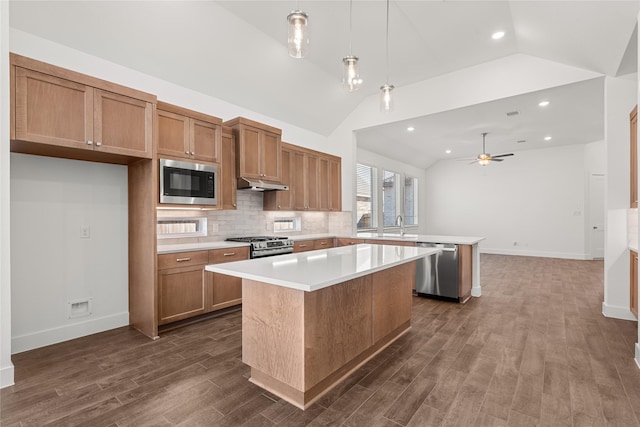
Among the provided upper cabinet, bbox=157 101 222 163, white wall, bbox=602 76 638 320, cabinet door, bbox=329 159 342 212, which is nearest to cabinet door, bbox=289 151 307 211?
cabinet door, bbox=329 159 342 212

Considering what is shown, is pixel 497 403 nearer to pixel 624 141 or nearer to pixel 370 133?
pixel 624 141

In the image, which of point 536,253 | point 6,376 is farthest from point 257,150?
point 536,253

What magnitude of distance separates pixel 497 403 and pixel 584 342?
5.48 feet

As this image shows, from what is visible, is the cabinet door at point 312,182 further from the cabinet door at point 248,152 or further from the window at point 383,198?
the window at point 383,198

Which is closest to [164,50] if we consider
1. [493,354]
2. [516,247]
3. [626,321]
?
[493,354]

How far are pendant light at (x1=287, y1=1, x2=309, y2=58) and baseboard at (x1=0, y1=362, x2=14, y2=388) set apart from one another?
2.99 m

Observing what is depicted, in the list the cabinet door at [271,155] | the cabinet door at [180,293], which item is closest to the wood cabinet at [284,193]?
the cabinet door at [271,155]

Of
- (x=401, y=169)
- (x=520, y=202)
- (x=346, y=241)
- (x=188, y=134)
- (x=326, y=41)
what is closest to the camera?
(x=188, y=134)

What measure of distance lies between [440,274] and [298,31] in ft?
12.2

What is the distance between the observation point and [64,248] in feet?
10.2

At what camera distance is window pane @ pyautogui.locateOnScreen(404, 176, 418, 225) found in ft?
32.6

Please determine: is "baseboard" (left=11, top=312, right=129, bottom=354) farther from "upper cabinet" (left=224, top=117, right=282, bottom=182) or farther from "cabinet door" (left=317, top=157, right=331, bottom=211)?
"cabinet door" (left=317, top=157, right=331, bottom=211)

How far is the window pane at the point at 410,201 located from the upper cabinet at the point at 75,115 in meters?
8.10

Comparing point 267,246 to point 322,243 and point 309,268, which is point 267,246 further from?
point 309,268
